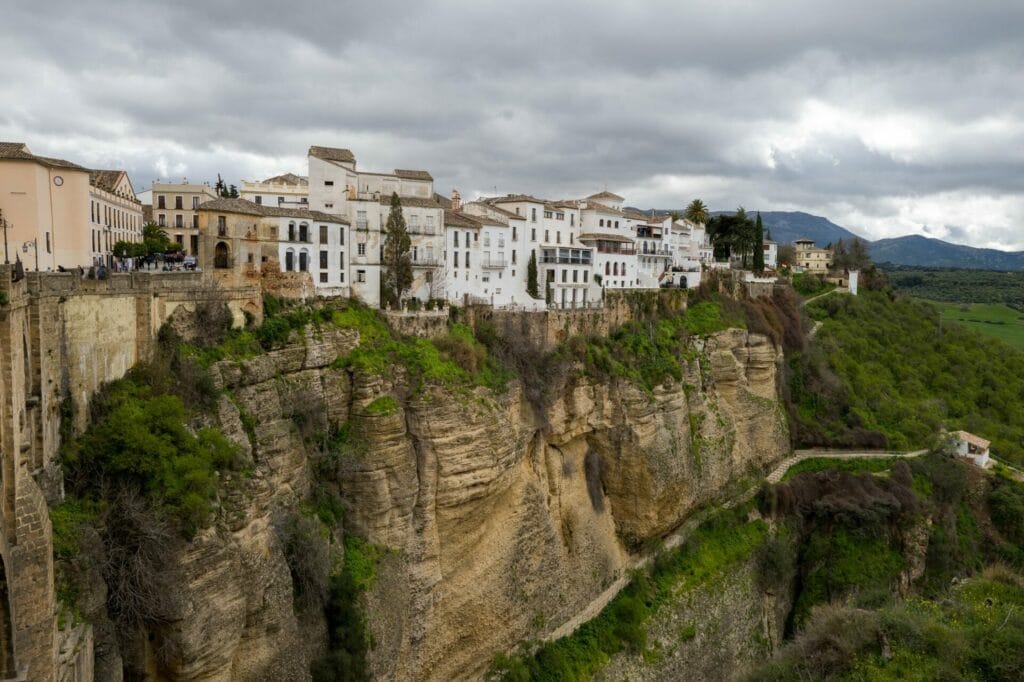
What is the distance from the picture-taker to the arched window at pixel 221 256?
23.2 metres

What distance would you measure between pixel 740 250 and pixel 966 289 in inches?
3393

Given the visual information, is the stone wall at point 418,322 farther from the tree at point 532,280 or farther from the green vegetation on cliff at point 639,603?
the green vegetation on cliff at point 639,603

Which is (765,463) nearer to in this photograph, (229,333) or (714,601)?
(714,601)

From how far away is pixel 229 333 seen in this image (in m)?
19.9

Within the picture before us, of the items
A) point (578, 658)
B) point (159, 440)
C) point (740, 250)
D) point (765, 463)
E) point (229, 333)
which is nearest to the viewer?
point (159, 440)

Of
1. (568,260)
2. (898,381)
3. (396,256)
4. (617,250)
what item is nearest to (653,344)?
(568,260)

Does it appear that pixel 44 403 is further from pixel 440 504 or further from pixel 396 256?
pixel 396 256

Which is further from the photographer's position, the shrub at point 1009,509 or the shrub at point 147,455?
the shrub at point 1009,509

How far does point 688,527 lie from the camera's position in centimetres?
3441

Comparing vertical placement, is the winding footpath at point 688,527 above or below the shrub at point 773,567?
above

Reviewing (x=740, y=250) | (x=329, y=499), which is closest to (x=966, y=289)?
(x=740, y=250)

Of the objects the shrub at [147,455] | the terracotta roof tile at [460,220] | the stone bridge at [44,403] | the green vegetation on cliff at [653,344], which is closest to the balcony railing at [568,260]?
the green vegetation on cliff at [653,344]

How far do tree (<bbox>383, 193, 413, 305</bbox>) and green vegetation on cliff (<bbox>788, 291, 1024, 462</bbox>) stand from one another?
25.5 metres

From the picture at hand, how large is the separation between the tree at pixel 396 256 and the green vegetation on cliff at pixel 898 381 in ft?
83.6
